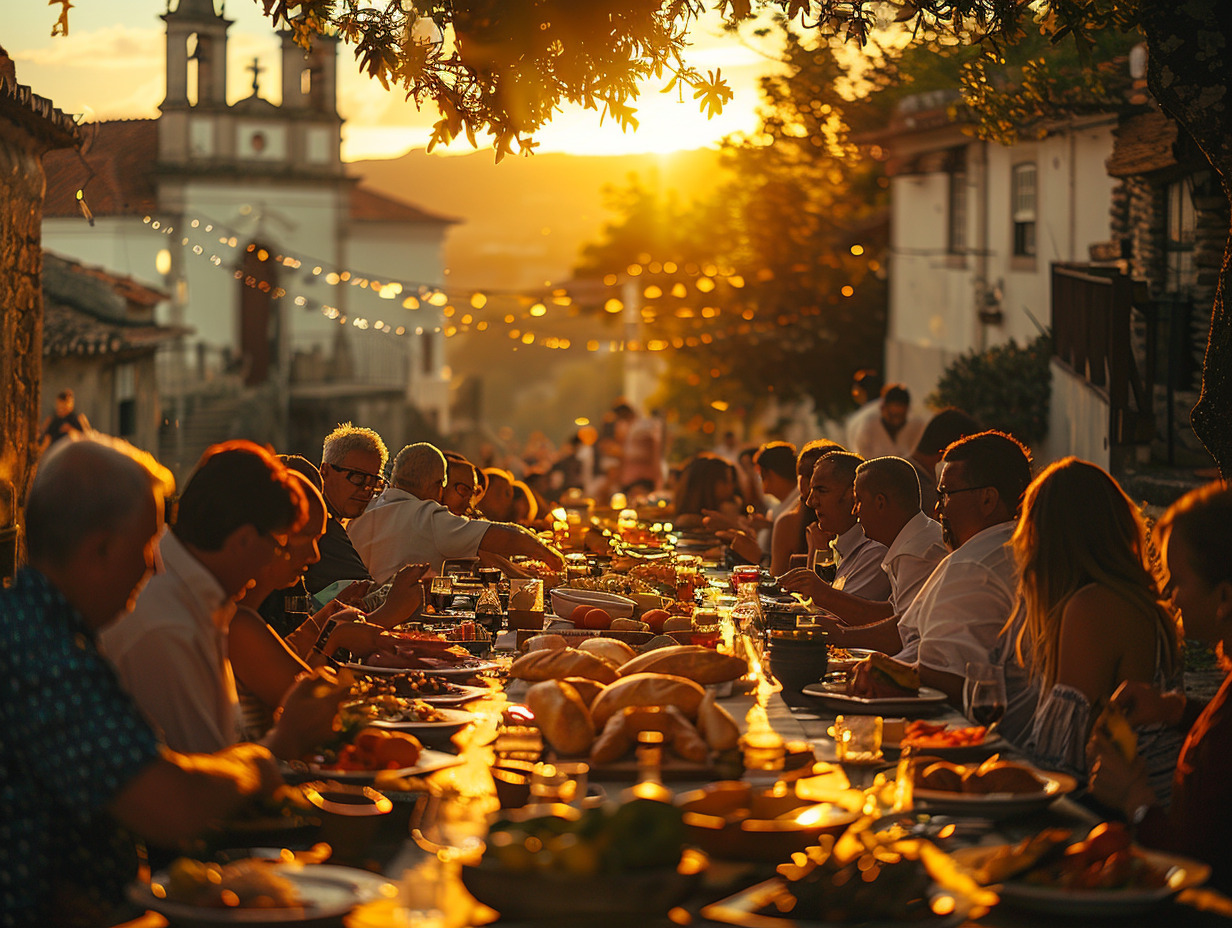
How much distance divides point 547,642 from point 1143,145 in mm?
11047

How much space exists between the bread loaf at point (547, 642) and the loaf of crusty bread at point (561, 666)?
14.9 inches

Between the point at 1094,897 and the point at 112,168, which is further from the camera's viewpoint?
the point at 112,168

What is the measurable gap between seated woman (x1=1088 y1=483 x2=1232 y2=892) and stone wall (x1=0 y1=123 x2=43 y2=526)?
10.0 metres

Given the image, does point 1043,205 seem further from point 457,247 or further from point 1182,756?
point 457,247

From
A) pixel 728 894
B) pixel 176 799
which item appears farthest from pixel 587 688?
pixel 176 799

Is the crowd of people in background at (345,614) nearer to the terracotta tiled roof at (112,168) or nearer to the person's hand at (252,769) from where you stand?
the person's hand at (252,769)

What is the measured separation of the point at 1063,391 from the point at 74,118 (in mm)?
→ 11037

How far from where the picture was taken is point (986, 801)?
9.48 ft

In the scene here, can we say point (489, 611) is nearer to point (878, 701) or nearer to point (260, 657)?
point (260, 657)

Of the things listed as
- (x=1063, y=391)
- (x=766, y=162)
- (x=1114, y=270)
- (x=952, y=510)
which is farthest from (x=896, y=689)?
(x=766, y=162)

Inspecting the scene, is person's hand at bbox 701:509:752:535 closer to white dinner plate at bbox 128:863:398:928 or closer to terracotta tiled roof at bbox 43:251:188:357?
white dinner plate at bbox 128:863:398:928

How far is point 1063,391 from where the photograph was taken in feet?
59.1

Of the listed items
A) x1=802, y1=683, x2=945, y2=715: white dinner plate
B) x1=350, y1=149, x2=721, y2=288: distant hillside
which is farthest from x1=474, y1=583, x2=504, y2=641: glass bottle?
x1=350, y1=149, x2=721, y2=288: distant hillside

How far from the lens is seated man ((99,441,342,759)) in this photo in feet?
10.2
